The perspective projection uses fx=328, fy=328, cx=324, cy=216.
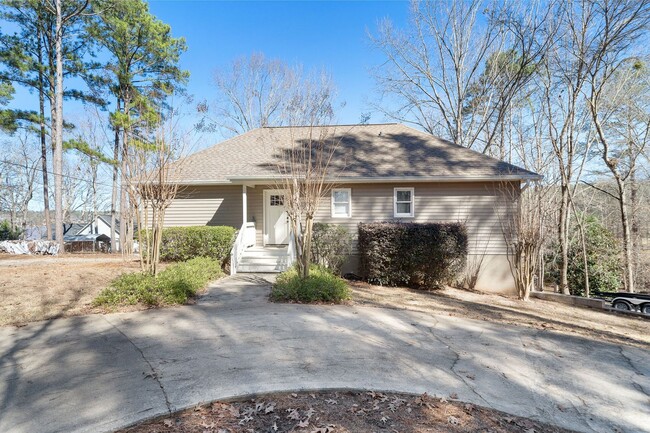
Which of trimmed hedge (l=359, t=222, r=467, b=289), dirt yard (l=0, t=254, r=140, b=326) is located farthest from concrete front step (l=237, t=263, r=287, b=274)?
dirt yard (l=0, t=254, r=140, b=326)

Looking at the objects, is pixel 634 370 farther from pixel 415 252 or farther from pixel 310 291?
pixel 415 252

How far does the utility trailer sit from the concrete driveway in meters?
5.59

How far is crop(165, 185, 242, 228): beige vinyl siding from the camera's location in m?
11.9

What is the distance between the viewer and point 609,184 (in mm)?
17781

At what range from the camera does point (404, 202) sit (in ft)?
37.4

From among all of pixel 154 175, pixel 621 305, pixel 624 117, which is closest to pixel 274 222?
pixel 154 175

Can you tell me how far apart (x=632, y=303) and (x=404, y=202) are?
685 centimetres

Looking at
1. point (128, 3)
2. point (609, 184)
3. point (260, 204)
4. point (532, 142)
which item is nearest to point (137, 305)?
point (260, 204)

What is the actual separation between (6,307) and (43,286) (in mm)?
1310

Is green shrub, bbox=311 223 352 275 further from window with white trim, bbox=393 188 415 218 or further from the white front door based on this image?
window with white trim, bbox=393 188 415 218

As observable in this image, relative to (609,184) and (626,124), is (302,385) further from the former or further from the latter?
(609,184)

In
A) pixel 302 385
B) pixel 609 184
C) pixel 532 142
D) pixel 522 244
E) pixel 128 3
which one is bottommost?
pixel 302 385

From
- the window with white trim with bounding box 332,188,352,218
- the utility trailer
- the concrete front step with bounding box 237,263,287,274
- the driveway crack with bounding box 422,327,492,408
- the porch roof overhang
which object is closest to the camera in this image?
the driveway crack with bounding box 422,327,492,408

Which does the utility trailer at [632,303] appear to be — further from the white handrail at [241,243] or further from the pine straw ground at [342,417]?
the white handrail at [241,243]
